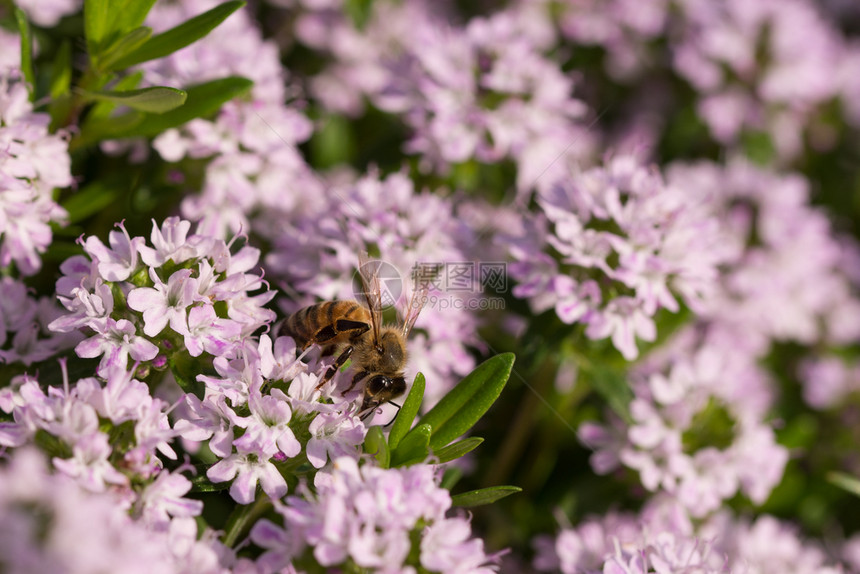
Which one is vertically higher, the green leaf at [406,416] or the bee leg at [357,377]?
the green leaf at [406,416]

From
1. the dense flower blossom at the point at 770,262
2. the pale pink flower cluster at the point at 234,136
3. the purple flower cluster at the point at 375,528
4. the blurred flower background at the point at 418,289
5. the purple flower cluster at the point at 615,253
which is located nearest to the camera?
the purple flower cluster at the point at 375,528

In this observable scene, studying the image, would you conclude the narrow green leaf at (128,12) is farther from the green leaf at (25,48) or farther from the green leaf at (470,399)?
the green leaf at (470,399)

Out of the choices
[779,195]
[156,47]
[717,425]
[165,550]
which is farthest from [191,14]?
[779,195]

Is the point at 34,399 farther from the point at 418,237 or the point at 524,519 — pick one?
the point at 524,519

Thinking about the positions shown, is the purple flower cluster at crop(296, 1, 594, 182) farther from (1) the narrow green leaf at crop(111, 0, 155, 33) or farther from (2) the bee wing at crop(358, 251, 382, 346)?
(1) the narrow green leaf at crop(111, 0, 155, 33)

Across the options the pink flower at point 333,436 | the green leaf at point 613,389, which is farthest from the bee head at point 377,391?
the green leaf at point 613,389

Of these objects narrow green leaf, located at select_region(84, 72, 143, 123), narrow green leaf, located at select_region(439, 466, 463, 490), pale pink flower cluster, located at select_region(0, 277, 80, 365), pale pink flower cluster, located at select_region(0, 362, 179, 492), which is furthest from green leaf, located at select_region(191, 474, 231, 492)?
narrow green leaf, located at select_region(84, 72, 143, 123)

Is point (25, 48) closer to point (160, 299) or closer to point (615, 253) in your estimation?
point (160, 299)
